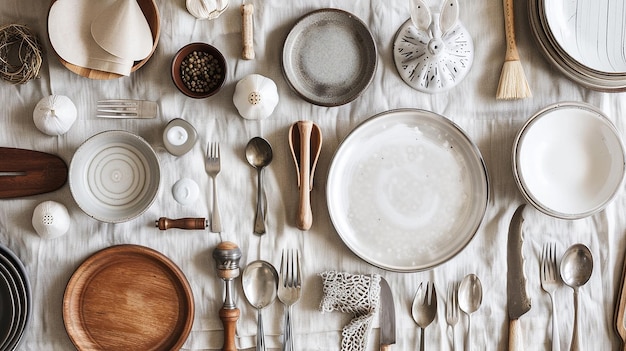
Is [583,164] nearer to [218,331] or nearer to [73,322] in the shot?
[218,331]

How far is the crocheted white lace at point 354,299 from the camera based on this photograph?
123 cm

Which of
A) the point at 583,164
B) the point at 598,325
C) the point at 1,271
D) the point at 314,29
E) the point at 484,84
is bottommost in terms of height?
the point at 598,325

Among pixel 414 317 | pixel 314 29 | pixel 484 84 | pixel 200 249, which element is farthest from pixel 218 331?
pixel 484 84

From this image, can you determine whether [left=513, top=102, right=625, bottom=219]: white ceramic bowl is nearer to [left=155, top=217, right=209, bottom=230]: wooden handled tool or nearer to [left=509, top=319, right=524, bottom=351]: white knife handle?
[left=509, top=319, right=524, bottom=351]: white knife handle

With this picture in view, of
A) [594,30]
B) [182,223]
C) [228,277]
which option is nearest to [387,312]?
[228,277]

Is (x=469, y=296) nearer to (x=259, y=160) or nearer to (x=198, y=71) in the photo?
(x=259, y=160)

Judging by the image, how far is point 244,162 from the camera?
125 cm

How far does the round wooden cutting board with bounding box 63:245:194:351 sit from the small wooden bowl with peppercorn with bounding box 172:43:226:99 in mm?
357

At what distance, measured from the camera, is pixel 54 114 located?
118 cm

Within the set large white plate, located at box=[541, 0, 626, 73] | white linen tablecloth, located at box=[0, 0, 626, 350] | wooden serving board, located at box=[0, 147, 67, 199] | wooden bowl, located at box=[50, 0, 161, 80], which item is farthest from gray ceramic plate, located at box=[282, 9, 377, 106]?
wooden serving board, located at box=[0, 147, 67, 199]

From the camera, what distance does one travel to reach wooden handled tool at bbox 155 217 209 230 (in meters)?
1.21

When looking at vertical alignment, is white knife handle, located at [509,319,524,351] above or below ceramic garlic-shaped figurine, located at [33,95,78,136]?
below

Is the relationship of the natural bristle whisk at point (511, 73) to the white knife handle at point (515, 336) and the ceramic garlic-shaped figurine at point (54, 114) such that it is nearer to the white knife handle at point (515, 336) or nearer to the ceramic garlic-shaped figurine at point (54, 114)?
the white knife handle at point (515, 336)

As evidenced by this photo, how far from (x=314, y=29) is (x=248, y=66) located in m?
0.15
